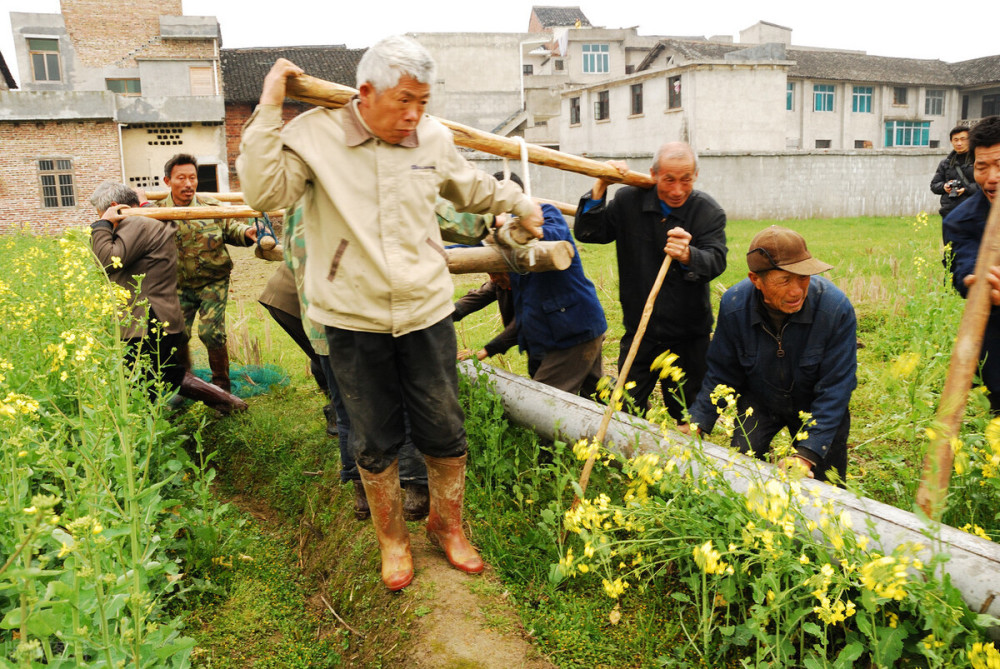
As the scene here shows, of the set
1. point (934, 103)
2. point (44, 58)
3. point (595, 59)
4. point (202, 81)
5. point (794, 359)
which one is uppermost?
point (595, 59)

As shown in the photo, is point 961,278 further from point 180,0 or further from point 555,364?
point 180,0

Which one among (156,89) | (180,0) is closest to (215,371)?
(156,89)

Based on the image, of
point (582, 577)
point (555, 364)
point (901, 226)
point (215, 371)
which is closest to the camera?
point (582, 577)

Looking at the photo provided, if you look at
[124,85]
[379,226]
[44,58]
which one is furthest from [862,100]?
[379,226]

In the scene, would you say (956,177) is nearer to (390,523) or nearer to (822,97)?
(390,523)

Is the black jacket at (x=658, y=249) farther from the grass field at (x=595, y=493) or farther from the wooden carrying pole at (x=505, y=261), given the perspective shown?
the grass field at (x=595, y=493)

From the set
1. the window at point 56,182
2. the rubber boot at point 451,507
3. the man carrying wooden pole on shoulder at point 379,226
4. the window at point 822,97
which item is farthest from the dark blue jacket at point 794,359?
the window at point 822,97

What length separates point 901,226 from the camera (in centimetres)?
2067

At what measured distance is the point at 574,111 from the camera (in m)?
39.1

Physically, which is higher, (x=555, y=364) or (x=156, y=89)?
(x=156, y=89)

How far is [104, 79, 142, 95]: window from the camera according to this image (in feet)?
116

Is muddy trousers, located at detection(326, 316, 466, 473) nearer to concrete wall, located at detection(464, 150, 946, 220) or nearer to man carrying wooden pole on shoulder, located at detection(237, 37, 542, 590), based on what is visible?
man carrying wooden pole on shoulder, located at detection(237, 37, 542, 590)

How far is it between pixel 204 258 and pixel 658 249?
3.88 metres

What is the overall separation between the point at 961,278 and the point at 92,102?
30121mm
